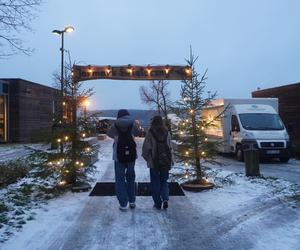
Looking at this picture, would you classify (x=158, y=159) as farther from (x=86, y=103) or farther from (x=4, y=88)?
(x=4, y=88)

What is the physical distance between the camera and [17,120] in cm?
4553

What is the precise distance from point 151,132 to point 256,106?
14642 millimetres

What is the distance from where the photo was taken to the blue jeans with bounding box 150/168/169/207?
32.5ft

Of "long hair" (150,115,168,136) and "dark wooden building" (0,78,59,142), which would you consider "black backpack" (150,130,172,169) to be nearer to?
"long hair" (150,115,168,136)

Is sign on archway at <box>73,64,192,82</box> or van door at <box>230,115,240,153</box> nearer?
van door at <box>230,115,240,153</box>

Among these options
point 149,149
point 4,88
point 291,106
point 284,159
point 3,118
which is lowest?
point 284,159

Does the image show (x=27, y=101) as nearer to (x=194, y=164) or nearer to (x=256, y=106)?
(x=256, y=106)

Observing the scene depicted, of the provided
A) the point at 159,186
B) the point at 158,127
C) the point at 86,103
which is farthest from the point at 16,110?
the point at 159,186

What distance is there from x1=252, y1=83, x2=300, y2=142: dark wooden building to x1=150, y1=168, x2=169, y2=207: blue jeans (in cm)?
1939

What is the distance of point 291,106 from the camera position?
98.2ft

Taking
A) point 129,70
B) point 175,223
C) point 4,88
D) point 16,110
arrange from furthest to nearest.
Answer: point 16,110 < point 4,88 < point 129,70 < point 175,223

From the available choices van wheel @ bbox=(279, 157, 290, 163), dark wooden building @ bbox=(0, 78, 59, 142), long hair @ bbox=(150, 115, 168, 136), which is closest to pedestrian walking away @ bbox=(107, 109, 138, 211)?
long hair @ bbox=(150, 115, 168, 136)

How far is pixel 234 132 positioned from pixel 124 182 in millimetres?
14448

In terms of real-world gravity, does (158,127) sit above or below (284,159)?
above
